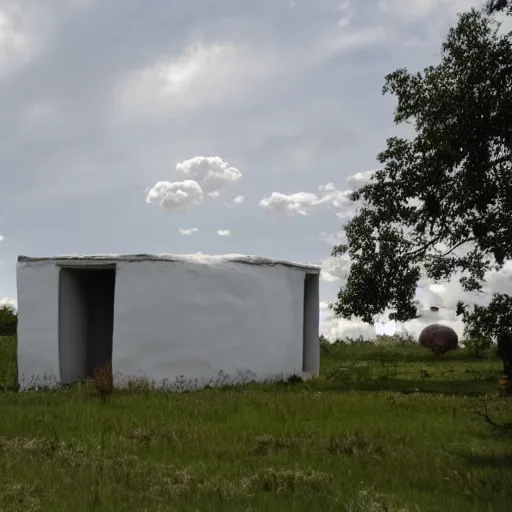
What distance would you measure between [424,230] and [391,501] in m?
13.8

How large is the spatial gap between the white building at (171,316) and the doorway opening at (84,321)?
47mm

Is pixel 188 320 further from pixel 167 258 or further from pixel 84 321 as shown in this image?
pixel 84 321

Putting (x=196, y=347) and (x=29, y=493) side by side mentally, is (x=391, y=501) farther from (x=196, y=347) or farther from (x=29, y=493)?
(x=196, y=347)

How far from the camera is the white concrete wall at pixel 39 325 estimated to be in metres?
16.8

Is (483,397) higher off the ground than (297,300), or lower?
lower

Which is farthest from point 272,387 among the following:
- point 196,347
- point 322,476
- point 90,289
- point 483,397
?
point 322,476

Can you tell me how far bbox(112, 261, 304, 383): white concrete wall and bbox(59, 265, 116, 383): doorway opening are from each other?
2.40 ft

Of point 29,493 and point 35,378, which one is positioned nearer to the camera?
point 29,493

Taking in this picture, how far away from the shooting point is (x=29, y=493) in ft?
20.5

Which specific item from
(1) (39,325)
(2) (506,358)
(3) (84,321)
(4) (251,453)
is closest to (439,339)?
(3) (84,321)

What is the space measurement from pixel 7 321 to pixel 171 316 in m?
19.8

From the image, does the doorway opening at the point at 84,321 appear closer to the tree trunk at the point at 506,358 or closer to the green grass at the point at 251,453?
the green grass at the point at 251,453

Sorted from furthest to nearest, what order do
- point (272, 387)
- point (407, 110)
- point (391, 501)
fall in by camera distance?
point (407, 110) < point (272, 387) < point (391, 501)

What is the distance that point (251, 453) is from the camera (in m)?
8.12
